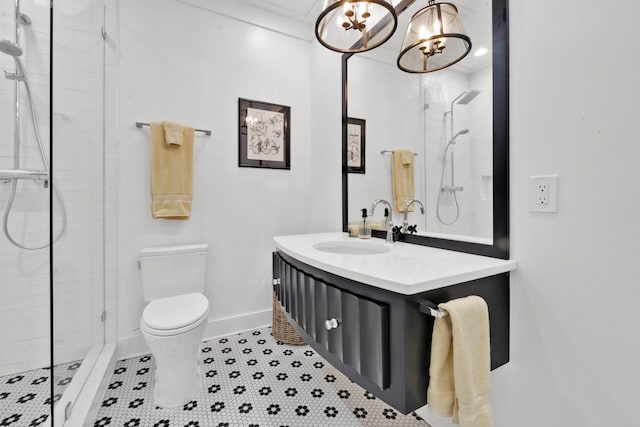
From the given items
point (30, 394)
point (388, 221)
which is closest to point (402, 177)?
point (388, 221)

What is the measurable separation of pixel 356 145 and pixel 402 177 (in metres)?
0.50

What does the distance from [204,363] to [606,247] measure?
205cm

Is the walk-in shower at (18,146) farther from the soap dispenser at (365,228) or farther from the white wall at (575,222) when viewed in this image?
the white wall at (575,222)

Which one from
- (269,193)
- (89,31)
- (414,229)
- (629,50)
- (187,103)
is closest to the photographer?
(629,50)

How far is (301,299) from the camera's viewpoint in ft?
3.94

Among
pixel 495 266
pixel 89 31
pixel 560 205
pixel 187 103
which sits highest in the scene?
pixel 89 31

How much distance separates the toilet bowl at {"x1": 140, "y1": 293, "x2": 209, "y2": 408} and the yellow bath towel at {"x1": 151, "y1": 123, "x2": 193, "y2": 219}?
0.70 meters

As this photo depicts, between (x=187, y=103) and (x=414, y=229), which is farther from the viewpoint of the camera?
(x=187, y=103)

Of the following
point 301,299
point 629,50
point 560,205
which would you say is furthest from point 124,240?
point 629,50

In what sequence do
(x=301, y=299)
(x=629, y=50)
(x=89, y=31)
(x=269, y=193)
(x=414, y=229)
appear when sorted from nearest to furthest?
(x=629, y=50), (x=301, y=299), (x=414, y=229), (x=89, y=31), (x=269, y=193)

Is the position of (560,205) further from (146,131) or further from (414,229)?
(146,131)

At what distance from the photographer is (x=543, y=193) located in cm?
89

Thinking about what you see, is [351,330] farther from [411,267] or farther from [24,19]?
[24,19]

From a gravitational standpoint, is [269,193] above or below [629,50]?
below
